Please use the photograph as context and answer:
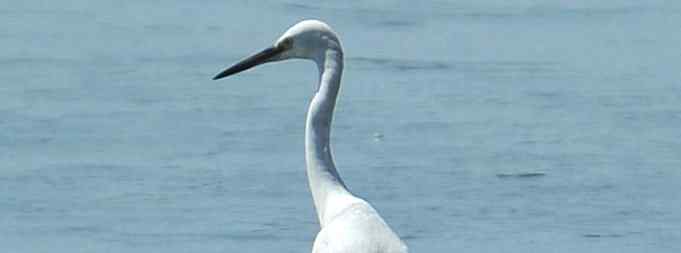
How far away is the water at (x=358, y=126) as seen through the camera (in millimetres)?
6910

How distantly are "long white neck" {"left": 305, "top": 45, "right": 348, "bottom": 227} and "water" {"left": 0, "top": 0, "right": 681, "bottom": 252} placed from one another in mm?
866

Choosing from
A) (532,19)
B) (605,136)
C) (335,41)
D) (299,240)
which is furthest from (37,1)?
(335,41)

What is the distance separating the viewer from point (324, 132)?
571cm

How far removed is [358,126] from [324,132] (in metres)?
2.56

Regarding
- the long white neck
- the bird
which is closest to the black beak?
the bird

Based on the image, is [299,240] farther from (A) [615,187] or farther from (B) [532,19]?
(B) [532,19]

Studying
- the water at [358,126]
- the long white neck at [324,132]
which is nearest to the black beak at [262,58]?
the long white neck at [324,132]

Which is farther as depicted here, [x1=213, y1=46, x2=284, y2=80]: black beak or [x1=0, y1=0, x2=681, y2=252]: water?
[x1=0, y1=0, x2=681, y2=252]: water

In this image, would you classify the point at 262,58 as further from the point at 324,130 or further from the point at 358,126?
the point at 358,126

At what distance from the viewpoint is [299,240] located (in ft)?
22.1

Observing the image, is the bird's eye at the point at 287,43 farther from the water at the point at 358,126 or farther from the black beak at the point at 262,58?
the water at the point at 358,126

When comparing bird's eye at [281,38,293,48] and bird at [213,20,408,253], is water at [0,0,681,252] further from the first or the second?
bird's eye at [281,38,293,48]

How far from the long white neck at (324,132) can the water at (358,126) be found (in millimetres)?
866

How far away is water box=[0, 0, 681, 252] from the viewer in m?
6.91
